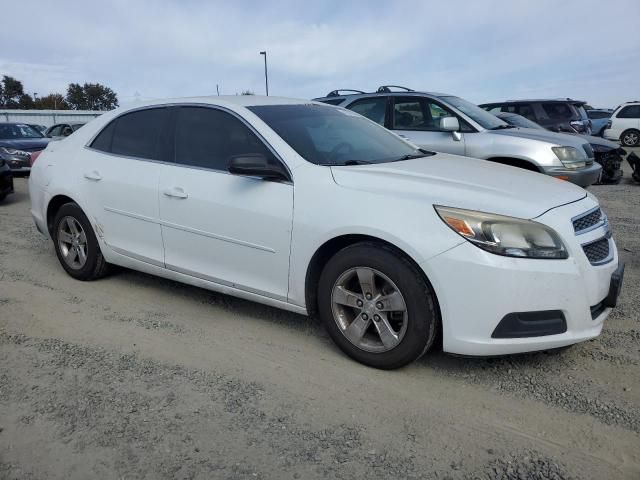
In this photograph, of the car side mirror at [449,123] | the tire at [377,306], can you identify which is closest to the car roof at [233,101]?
the tire at [377,306]

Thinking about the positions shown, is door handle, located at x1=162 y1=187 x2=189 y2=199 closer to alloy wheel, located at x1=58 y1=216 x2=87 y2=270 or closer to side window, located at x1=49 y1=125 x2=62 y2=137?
alloy wheel, located at x1=58 y1=216 x2=87 y2=270

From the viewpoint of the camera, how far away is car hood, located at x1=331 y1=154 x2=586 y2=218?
297 centimetres

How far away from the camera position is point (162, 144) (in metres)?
4.19

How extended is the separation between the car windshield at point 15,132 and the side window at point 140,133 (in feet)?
37.1

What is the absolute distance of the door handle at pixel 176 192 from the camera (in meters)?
3.87

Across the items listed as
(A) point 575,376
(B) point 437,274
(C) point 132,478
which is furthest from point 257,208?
(A) point 575,376

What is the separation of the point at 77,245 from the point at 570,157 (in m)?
5.88

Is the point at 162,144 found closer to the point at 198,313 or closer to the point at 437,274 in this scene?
the point at 198,313

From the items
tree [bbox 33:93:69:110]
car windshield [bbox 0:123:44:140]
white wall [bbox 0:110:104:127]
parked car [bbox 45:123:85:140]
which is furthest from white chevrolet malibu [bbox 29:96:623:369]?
tree [bbox 33:93:69:110]

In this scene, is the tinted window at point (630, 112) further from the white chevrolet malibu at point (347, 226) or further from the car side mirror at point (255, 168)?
the car side mirror at point (255, 168)

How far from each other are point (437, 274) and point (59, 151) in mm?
3735

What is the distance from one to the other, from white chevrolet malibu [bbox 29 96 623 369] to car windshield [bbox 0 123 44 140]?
11.1 meters

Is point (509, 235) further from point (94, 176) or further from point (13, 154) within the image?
point (13, 154)

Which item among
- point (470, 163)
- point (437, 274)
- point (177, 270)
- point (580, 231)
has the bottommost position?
point (177, 270)
